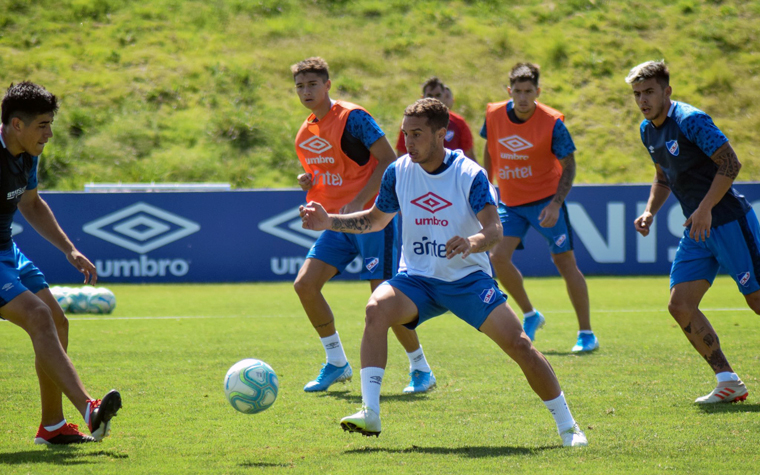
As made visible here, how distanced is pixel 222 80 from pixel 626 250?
15.3 m

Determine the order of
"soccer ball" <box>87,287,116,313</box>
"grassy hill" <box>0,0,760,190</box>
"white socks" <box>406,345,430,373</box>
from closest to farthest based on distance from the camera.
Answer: "white socks" <box>406,345,430,373</box> < "soccer ball" <box>87,287,116,313</box> < "grassy hill" <box>0,0,760,190</box>

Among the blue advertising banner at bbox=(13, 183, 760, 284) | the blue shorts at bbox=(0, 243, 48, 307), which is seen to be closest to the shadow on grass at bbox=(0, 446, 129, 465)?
the blue shorts at bbox=(0, 243, 48, 307)

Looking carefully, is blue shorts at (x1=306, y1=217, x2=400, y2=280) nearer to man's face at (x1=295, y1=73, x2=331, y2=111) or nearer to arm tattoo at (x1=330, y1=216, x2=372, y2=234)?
man's face at (x1=295, y1=73, x2=331, y2=111)

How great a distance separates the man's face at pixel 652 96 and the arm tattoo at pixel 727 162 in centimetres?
53

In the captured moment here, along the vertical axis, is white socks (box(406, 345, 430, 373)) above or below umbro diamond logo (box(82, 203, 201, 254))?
above

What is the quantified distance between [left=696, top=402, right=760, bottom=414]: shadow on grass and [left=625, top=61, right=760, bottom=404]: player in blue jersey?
8cm

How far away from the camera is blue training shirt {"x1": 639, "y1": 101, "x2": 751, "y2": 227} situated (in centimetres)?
572

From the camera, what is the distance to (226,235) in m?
15.9

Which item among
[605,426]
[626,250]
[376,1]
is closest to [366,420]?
[605,426]

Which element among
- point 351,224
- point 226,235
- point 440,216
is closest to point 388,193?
point 351,224

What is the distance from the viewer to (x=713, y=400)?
18.9 feet

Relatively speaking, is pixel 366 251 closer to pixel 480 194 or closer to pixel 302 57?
pixel 480 194

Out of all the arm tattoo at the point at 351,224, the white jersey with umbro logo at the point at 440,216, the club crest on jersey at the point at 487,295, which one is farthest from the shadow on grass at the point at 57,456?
the club crest on jersey at the point at 487,295

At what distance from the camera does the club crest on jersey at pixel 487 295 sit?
475 cm
